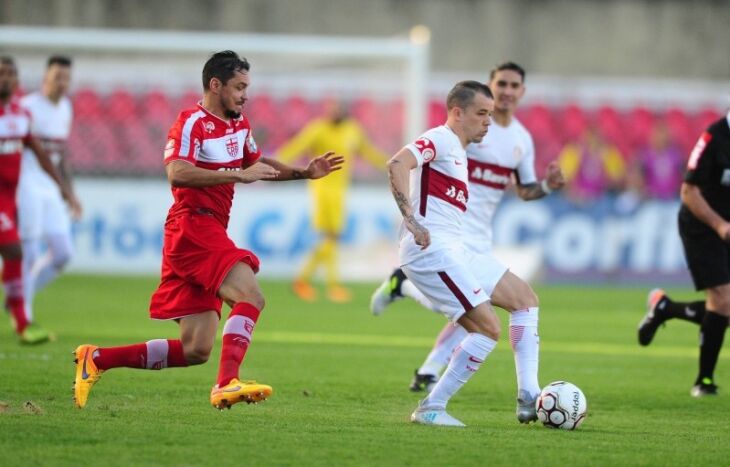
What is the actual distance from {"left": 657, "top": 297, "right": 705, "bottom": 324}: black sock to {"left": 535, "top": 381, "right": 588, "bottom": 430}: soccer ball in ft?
8.62

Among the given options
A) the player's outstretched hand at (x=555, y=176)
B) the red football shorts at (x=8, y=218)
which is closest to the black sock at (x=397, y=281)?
the player's outstretched hand at (x=555, y=176)

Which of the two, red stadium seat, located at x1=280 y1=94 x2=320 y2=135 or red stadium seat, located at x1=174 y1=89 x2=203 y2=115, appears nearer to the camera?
red stadium seat, located at x1=174 y1=89 x2=203 y2=115

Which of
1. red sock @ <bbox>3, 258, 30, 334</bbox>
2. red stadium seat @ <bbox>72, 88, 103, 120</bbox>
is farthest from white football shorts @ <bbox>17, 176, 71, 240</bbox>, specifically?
red stadium seat @ <bbox>72, 88, 103, 120</bbox>

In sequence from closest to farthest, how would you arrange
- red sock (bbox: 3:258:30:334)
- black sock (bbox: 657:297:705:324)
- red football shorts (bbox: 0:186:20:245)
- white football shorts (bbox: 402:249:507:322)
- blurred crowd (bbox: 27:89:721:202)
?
white football shorts (bbox: 402:249:507:322)
black sock (bbox: 657:297:705:324)
red football shorts (bbox: 0:186:20:245)
red sock (bbox: 3:258:30:334)
blurred crowd (bbox: 27:89:721:202)

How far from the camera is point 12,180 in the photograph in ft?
39.7

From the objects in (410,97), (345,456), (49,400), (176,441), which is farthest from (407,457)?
(410,97)

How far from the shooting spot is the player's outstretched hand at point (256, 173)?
749 centimetres

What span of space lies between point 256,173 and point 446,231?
1.35m

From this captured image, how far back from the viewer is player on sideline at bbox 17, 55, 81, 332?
1361 centimetres

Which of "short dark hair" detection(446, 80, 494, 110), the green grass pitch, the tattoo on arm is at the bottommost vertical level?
the green grass pitch

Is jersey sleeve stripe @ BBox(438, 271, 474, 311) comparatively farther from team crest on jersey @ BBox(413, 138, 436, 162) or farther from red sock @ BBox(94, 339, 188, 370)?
red sock @ BBox(94, 339, 188, 370)

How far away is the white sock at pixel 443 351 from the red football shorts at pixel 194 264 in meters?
2.27

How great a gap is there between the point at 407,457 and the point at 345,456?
0.31m

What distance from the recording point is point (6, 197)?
1205cm
